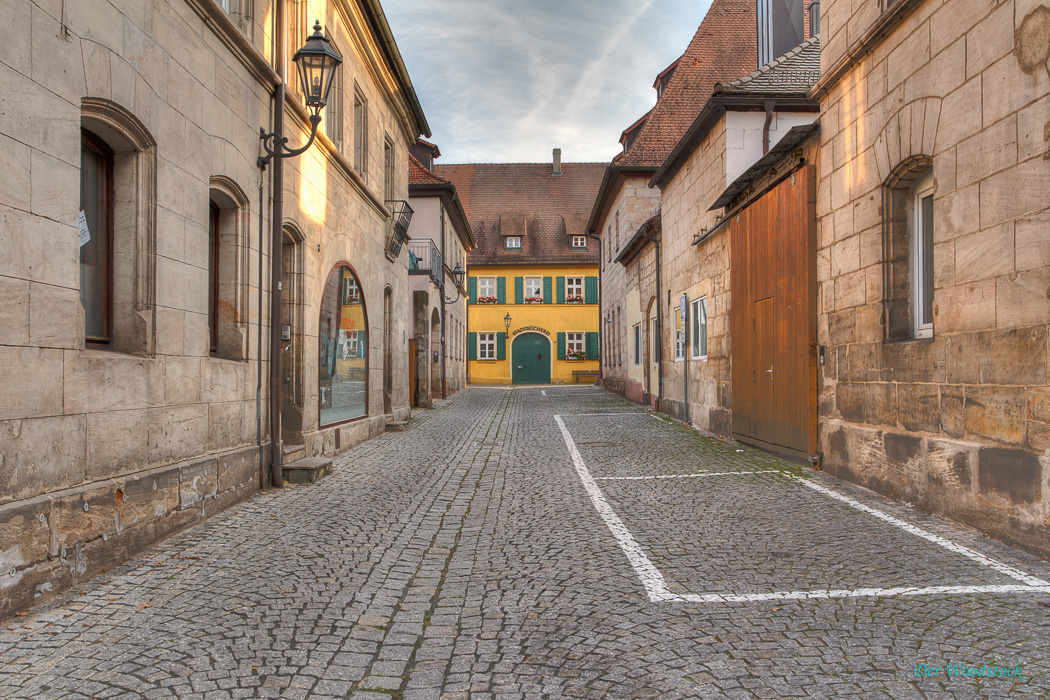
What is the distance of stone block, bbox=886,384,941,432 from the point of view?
5883mm

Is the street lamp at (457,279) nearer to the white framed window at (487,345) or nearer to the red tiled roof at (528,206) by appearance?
the white framed window at (487,345)

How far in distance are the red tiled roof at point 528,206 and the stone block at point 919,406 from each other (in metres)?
38.5

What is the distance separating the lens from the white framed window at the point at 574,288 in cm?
4456

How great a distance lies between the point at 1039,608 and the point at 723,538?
194 cm

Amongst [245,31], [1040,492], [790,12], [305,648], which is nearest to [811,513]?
[1040,492]

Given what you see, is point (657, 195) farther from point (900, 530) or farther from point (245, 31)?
point (900, 530)

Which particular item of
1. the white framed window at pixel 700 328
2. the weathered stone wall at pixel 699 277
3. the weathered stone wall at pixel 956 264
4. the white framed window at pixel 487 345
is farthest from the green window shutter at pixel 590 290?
the weathered stone wall at pixel 956 264

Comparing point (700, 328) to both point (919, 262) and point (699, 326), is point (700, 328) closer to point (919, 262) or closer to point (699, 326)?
point (699, 326)

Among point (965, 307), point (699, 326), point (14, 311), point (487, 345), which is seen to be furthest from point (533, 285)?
point (14, 311)

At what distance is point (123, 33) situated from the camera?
5.05 meters

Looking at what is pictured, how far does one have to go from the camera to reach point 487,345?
44.1 m

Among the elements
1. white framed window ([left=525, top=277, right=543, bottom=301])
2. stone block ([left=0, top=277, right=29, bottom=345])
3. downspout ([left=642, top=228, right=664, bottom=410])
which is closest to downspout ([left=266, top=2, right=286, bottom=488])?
stone block ([left=0, top=277, right=29, bottom=345])

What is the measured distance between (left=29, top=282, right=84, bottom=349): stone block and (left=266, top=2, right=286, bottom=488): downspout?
132 inches

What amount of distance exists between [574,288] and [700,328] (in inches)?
1217
